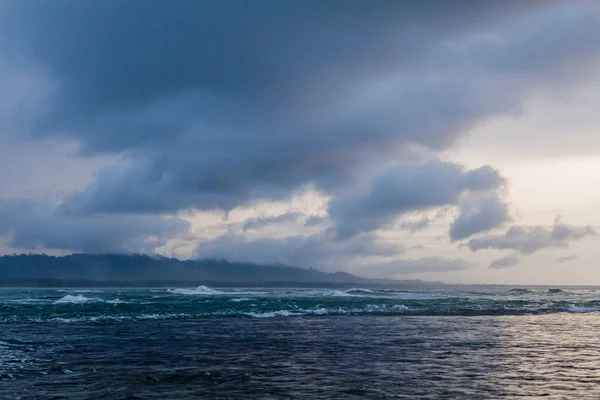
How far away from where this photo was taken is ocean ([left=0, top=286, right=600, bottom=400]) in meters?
14.4

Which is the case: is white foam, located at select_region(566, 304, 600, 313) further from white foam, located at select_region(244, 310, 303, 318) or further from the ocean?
white foam, located at select_region(244, 310, 303, 318)

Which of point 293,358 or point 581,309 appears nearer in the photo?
point 293,358

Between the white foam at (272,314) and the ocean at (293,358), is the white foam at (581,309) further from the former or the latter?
the white foam at (272,314)

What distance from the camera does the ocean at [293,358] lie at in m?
14.4

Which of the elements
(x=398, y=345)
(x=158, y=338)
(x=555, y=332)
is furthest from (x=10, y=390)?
(x=555, y=332)

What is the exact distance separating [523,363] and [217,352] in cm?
1261

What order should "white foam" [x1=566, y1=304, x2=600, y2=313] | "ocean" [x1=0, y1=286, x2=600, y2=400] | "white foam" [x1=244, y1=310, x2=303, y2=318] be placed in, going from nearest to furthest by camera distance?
"ocean" [x1=0, y1=286, x2=600, y2=400], "white foam" [x1=244, y1=310, x2=303, y2=318], "white foam" [x1=566, y1=304, x2=600, y2=313]

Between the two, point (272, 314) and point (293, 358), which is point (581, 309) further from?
point (293, 358)

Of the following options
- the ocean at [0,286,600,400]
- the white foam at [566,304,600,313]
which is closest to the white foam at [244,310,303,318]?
the ocean at [0,286,600,400]

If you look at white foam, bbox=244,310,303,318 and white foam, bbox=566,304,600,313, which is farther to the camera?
white foam, bbox=566,304,600,313

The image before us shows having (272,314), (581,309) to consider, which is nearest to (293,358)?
(272,314)

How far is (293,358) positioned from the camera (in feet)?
65.5

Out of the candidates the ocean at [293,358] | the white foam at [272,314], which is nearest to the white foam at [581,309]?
the ocean at [293,358]

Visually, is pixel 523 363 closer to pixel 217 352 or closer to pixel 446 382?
pixel 446 382
